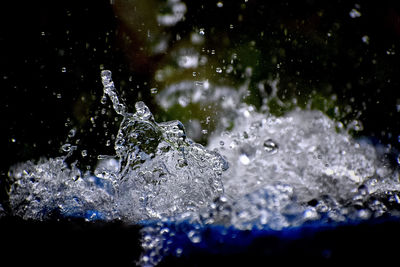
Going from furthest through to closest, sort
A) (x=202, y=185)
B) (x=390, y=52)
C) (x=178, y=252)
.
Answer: (x=390, y=52) → (x=202, y=185) → (x=178, y=252)

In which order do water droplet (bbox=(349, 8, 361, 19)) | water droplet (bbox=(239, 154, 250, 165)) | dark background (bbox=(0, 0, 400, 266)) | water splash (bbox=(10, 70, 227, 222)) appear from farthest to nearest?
water droplet (bbox=(349, 8, 361, 19)) → dark background (bbox=(0, 0, 400, 266)) → water droplet (bbox=(239, 154, 250, 165)) → water splash (bbox=(10, 70, 227, 222))

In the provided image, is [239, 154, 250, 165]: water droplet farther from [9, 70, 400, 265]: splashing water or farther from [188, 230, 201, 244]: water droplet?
[188, 230, 201, 244]: water droplet

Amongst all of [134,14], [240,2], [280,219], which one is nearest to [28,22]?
[134,14]

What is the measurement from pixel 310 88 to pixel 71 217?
1.69 metres

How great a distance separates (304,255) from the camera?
395 millimetres

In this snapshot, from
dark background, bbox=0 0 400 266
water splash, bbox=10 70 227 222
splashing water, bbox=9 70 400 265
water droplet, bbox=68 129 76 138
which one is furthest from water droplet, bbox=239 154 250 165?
water droplet, bbox=68 129 76 138

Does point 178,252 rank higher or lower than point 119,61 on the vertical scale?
lower

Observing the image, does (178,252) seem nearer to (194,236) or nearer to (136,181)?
(194,236)

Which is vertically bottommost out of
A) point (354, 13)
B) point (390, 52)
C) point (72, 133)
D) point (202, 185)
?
point (202, 185)

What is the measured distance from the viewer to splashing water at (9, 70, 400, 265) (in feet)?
1.57

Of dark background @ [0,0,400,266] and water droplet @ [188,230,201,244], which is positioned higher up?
dark background @ [0,0,400,266]

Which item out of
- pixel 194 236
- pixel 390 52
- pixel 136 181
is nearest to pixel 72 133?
pixel 136 181

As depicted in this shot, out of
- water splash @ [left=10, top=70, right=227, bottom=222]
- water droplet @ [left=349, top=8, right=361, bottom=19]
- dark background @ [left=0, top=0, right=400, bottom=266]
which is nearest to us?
water splash @ [left=10, top=70, right=227, bottom=222]

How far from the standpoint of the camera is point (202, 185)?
0.71m
